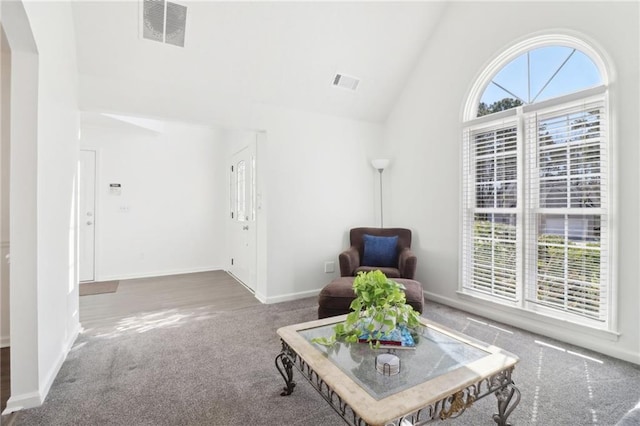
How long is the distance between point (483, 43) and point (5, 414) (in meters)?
4.73

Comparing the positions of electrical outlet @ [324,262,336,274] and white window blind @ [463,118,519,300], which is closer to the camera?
white window blind @ [463,118,519,300]

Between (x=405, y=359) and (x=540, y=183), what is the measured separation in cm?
229

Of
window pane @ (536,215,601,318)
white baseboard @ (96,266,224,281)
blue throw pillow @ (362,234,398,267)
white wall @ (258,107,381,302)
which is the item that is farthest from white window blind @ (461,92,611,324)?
white baseboard @ (96,266,224,281)

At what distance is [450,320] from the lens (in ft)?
10.4

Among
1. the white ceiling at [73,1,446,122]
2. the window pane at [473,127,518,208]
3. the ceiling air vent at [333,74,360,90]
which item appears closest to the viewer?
the white ceiling at [73,1,446,122]

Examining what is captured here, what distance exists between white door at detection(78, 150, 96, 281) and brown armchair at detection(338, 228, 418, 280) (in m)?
4.02

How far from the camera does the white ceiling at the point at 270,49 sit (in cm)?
277

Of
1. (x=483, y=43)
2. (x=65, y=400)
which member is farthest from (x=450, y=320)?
(x=65, y=400)

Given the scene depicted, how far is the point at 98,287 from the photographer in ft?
15.0

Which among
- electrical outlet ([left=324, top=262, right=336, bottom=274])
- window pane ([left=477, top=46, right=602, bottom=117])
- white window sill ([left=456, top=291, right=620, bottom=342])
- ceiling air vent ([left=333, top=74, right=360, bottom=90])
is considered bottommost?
white window sill ([left=456, top=291, right=620, bottom=342])

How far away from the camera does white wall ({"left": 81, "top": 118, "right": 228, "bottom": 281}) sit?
5.07m

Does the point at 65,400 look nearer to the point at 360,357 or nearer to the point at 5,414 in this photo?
the point at 5,414

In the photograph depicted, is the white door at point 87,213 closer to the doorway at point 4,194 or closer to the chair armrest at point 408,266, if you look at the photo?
the doorway at point 4,194

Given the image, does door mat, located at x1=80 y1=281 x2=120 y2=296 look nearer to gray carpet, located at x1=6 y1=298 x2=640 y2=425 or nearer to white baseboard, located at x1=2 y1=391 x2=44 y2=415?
gray carpet, located at x1=6 y1=298 x2=640 y2=425
